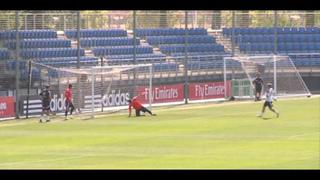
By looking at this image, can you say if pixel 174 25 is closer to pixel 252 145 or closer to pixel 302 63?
pixel 302 63

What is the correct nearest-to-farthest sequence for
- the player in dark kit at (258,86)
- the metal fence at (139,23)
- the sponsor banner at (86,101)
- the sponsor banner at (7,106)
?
the sponsor banner at (7,106)
the sponsor banner at (86,101)
the metal fence at (139,23)
the player in dark kit at (258,86)

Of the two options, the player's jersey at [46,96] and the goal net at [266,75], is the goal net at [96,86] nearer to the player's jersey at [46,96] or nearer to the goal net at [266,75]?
the player's jersey at [46,96]

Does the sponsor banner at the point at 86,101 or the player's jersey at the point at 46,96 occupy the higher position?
the player's jersey at the point at 46,96

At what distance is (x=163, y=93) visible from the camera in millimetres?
45719

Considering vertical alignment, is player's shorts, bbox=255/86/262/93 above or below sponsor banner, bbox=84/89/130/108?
above

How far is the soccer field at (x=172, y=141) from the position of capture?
2066 cm

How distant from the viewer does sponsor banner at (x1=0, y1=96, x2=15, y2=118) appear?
120 ft

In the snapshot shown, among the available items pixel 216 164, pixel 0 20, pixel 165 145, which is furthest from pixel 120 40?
pixel 216 164

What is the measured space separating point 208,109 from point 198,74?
8.05 metres

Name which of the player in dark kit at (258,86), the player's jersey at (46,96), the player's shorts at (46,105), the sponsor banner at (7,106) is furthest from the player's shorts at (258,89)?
the sponsor banner at (7,106)

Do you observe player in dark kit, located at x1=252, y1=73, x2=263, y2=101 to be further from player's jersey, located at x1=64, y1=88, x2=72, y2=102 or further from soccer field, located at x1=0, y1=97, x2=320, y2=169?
player's jersey, located at x1=64, y1=88, x2=72, y2=102

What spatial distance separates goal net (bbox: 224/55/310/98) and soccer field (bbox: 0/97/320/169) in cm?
730

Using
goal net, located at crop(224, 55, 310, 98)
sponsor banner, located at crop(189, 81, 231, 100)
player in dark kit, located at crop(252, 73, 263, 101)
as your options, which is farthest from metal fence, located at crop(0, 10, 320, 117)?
player in dark kit, located at crop(252, 73, 263, 101)

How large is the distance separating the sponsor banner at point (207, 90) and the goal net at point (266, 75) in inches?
21.4
